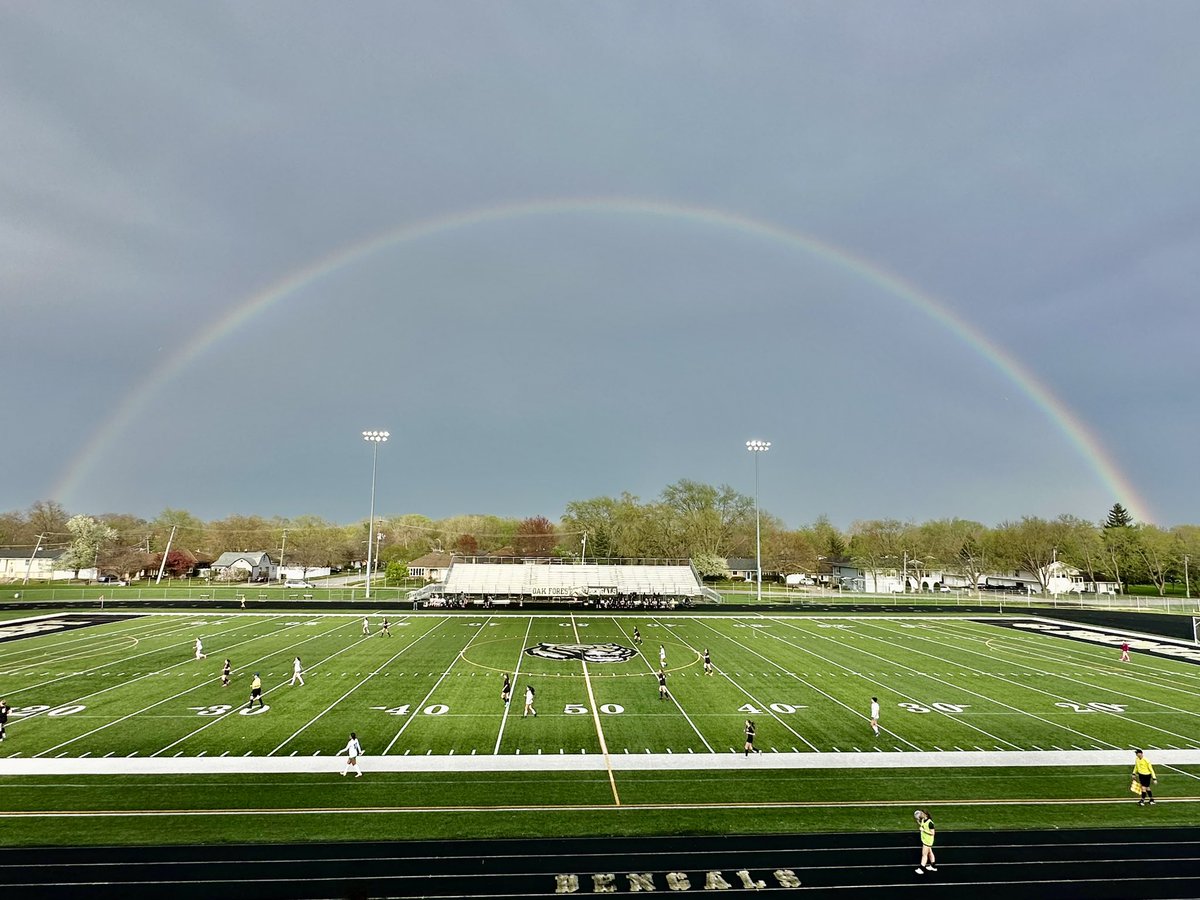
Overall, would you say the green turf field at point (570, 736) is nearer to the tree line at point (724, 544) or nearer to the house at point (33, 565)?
the tree line at point (724, 544)

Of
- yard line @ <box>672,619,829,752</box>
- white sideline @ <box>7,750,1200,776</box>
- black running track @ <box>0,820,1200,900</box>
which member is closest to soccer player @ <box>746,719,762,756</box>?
white sideline @ <box>7,750,1200,776</box>

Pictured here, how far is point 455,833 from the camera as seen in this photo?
18828 mm

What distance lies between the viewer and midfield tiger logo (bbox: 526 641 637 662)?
44.4 meters

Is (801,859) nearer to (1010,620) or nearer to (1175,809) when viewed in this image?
(1175,809)

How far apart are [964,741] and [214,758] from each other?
94.3 feet

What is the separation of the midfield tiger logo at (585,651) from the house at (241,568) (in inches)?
3896

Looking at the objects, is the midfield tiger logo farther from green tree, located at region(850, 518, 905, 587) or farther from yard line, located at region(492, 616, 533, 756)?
green tree, located at region(850, 518, 905, 587)

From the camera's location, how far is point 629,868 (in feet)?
55.3

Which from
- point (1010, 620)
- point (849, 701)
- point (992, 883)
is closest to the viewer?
point (992, 883)

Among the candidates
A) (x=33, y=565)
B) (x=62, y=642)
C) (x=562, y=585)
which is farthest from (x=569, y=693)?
(x=33, y=565)

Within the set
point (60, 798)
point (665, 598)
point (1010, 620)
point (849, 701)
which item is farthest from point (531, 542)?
point (60, 798)

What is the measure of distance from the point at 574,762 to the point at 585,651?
874 inches

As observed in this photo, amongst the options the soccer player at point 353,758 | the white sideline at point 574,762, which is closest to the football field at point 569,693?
the white sideline at point 574,762

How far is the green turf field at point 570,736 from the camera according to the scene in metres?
20.4
